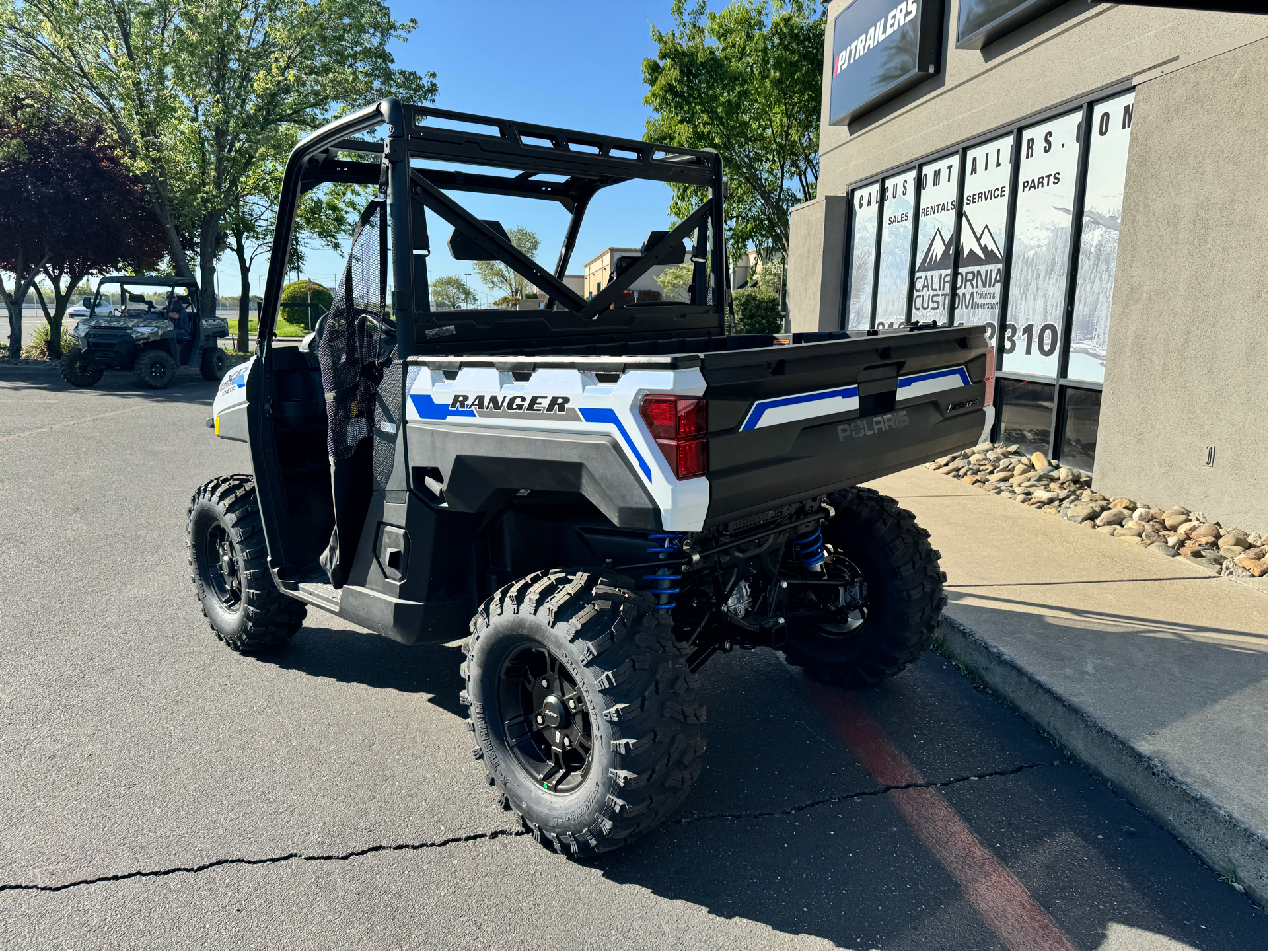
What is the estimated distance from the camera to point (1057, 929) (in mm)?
2525

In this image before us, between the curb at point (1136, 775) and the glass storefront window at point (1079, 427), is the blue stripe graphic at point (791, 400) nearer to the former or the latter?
the curb at point (1136, 775)

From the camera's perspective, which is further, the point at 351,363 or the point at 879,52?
the point at 879,52

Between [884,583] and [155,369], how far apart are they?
17278mm

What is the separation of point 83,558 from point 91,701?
2526 millimetres

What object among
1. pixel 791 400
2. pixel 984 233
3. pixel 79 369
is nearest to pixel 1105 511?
pixel 984 233

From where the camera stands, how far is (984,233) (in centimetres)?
948

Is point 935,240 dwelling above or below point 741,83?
below

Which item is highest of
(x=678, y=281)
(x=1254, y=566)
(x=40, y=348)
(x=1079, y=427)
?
(x=678, y=281)

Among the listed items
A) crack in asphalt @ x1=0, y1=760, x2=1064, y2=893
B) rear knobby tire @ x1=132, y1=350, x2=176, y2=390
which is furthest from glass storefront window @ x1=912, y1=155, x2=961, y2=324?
rear knobby tire @ x1=132, y1=350, x2=176, y2=390

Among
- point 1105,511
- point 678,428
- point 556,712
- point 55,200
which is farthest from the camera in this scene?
point 55,200

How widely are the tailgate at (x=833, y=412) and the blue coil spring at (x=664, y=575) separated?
44 cm

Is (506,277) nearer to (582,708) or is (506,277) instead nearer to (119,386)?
(582,708)

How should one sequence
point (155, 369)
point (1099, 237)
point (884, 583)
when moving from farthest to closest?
point (155, 369), point (1099, 237), point (884, 583)

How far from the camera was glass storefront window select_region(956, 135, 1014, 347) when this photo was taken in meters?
9.15
